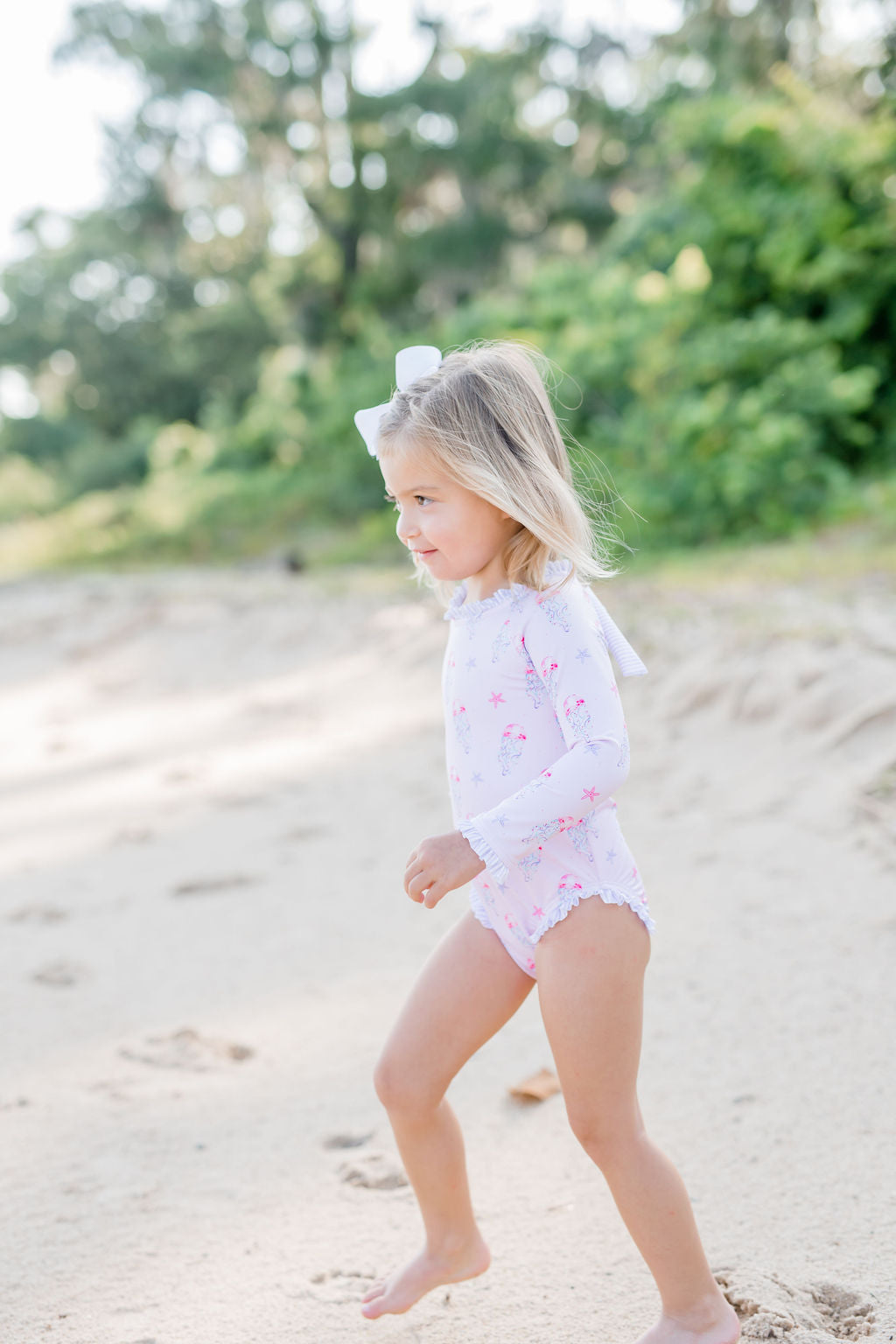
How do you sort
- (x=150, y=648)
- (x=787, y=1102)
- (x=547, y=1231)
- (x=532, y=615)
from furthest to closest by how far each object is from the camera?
(x=150, y=648)
(x=787, y=1102)
(x=547, y=1231)
(x=532, y=615)

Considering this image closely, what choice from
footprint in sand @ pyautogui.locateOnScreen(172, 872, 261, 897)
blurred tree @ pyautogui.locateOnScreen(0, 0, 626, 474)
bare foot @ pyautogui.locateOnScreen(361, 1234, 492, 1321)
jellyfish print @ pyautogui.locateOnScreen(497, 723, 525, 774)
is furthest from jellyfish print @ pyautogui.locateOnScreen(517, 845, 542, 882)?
blurred tree @ pyautogui.locateOnScreen(0, 0, 626, 474)

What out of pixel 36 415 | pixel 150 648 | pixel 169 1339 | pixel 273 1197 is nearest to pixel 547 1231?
pixel 273 1197

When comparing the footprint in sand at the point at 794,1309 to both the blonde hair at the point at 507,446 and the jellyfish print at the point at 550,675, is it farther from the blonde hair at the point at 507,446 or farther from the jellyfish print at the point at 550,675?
the blonde hair at the point at 507,446

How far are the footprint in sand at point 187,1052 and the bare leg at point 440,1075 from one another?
922 mm

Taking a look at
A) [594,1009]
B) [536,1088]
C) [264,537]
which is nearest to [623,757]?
[594,1009]

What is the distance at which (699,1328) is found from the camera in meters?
1.47

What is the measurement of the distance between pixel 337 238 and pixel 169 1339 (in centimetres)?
1626

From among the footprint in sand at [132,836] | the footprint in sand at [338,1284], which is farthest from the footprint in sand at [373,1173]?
the footprint in sand at [132,836]

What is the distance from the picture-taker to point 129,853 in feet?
13.2

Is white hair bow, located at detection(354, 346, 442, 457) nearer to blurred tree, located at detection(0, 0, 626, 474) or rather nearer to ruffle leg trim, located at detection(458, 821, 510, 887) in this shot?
ruffle leg trim, located at detection(458, 821, 510, 887)

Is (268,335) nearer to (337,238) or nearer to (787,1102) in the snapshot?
(337,238)

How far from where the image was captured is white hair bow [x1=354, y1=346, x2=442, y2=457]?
5.36 feet

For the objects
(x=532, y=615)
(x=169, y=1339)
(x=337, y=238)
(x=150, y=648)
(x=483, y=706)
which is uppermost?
(x=337, y=238)

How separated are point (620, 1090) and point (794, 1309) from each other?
0.45 metres
